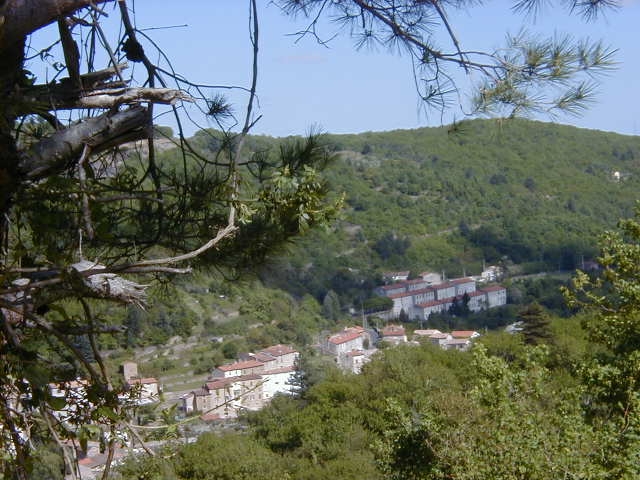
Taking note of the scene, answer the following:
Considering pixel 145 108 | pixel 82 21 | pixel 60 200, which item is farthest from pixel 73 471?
pixel 82 21

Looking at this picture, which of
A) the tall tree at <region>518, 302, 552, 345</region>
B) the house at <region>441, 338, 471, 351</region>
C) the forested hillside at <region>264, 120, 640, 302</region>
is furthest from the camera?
the forested hillside at <region>264, 120, 640, 302</region>

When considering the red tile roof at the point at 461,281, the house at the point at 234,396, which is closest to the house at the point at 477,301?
the red tile roof at the point at 461,281

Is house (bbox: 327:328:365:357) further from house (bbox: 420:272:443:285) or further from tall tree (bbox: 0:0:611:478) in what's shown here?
tall tree (bbox: 0:0:611:478)

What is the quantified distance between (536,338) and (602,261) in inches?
510

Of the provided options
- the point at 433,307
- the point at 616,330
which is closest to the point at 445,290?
the point at 433,307

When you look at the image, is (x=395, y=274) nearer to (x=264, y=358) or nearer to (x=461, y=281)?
(x=461, y=281)

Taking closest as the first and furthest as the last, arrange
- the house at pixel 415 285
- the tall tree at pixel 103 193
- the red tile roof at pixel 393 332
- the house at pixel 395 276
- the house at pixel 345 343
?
the tall tree at pixel 103 193, the house at pixel 345 343, the red tile roof at pixel 393 332, the house at pixel 415 285, the house at pixel 395 276

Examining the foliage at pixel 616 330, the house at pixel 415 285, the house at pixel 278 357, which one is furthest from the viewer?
the house at pixel 415 285

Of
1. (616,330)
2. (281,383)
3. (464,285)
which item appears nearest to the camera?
(616,330)

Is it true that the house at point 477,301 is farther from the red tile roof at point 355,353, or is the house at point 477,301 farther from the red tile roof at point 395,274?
the red tile roof at point 355,353

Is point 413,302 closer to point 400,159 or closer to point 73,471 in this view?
point 400,159

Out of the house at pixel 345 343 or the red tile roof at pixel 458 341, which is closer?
the red tile roof at pixel 458 341

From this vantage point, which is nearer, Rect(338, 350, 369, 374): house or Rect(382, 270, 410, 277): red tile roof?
Rect(338, 350, 369, 374): house

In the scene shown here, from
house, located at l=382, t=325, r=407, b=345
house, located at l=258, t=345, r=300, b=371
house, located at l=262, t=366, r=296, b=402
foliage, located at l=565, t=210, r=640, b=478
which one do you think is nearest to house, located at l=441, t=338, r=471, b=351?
house, located at l=382, t=325, r=407, b=345
